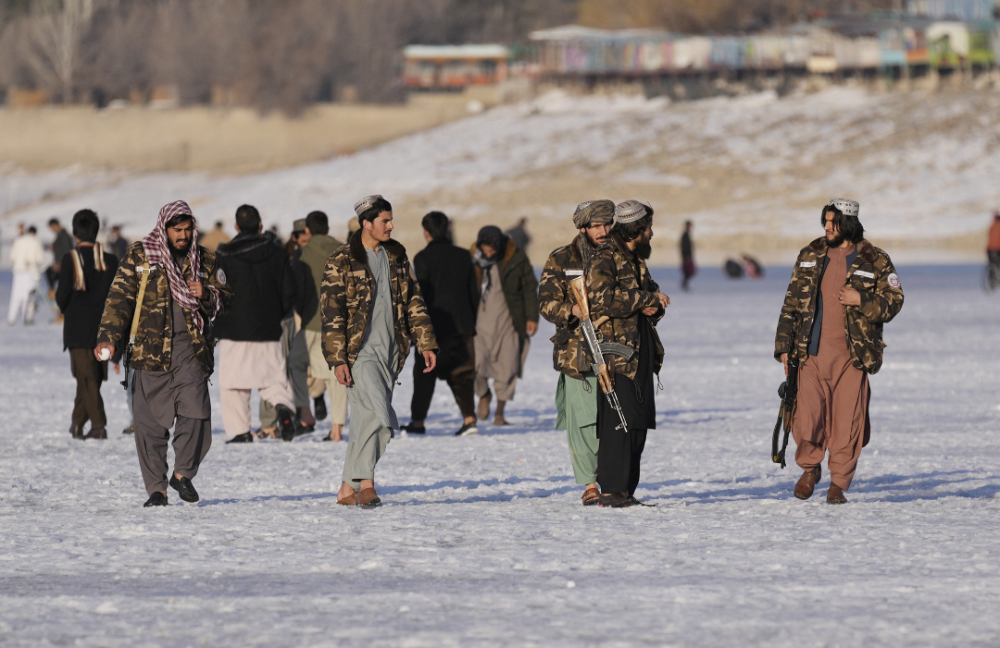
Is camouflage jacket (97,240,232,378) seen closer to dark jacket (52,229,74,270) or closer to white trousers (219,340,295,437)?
white trousers (219,340,295,437)

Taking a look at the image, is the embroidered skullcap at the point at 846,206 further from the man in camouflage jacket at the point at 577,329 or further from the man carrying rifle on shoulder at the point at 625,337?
the man in camouflage jacket at the point at 577,329

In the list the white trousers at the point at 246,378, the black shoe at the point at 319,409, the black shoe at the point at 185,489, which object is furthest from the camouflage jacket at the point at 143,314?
the black shoe at the point at 319,409

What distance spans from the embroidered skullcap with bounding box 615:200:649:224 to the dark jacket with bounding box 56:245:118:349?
409cm

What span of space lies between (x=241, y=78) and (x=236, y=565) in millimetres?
70942

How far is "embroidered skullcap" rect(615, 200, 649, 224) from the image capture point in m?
7.17

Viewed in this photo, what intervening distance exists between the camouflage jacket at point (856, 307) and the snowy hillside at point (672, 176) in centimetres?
3935

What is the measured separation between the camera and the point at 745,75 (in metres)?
72.3

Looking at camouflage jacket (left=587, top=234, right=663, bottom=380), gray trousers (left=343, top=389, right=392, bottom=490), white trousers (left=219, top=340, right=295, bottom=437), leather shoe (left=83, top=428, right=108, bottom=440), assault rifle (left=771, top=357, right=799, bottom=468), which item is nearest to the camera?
camouflage jacket (left=587, top=234, right=663, bottom=380)

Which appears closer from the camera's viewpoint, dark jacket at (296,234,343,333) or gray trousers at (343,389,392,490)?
gray trousers at (343,389,392,490)

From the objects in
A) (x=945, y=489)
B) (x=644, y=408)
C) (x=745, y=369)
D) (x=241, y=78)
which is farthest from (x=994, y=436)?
(x=241, y=78)

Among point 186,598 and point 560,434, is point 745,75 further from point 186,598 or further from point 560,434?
point 186,598

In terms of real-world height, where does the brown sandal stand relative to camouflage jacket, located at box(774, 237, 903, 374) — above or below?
below

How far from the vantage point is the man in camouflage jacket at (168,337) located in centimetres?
718

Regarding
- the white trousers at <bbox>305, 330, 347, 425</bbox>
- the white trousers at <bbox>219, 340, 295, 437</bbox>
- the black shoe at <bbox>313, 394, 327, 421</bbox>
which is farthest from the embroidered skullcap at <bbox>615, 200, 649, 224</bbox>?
the black shoe at <bbox>313, 394, 327, 421</bbox>
